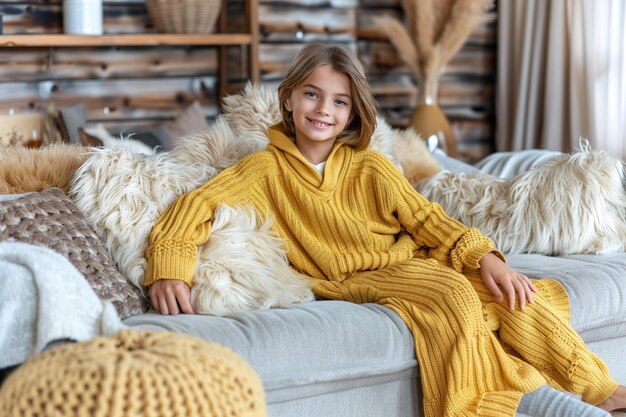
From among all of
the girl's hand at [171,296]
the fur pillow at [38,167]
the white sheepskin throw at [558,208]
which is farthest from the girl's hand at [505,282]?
the fur pillow at [38,167]

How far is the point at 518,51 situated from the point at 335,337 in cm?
283

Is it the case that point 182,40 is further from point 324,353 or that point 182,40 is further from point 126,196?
point 324,353

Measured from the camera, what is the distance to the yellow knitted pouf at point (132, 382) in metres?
1.40

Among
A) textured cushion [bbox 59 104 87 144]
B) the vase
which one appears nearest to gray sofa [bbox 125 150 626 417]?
textured cushion [bbox 59 104 87 144]

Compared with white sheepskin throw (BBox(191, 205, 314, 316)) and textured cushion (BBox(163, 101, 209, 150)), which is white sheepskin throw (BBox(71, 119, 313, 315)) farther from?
textured cushion (BBox(163, 101, 209, 150))

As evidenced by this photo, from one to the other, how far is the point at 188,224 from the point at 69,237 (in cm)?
26

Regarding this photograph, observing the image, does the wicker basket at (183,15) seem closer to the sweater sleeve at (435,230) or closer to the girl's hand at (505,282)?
the sweater sleeve at (435,230)

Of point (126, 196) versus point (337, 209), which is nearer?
point (126, 196)

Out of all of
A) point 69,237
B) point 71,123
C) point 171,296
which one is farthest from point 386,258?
point 71,123

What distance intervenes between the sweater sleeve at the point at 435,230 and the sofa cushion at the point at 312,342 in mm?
241

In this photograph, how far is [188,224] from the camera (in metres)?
2.11

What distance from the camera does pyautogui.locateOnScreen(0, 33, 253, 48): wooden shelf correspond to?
3.54m

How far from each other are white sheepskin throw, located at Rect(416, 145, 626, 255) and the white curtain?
4.42ft

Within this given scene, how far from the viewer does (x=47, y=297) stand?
1.69 meters
